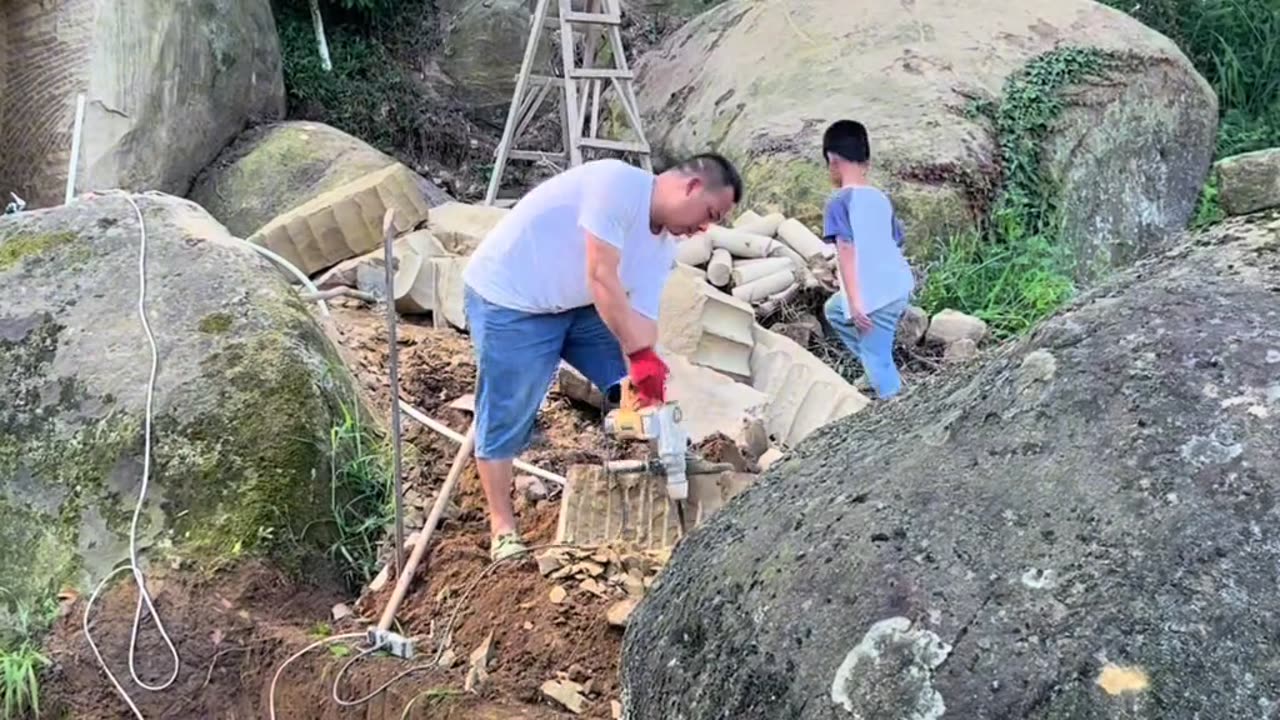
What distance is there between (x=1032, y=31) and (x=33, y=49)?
6008 mm

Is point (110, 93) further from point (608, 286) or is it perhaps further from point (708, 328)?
point (608, 286)

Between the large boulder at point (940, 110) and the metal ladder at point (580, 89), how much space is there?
381 millimetres

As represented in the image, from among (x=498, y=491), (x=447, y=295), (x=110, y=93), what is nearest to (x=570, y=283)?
(x=498, y=491)

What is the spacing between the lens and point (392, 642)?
3355 mm

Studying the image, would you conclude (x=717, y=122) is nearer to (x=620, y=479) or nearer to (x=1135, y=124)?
(x=1135, y=124)

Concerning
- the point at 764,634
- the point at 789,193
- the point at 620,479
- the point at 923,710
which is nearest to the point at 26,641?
the point at 620,479

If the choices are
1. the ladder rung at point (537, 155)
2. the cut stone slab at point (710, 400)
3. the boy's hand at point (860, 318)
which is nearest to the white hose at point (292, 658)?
the cut stone slab at point (710, 400)

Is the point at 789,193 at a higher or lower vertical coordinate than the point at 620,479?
lower

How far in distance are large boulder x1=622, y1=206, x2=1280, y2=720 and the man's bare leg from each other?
152 cm

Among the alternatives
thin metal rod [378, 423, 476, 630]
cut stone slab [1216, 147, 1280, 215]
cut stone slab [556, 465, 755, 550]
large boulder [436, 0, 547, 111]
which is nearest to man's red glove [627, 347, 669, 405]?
cut stone slab [556, 465, 755, 550]

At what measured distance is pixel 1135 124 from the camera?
8070mm

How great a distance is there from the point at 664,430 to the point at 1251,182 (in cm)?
165

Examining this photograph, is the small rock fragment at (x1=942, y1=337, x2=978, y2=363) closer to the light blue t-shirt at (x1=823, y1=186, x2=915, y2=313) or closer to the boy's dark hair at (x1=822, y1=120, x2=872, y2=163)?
the light blue t-shirt at (x1=823, y1=186, x2=915, y2=313)

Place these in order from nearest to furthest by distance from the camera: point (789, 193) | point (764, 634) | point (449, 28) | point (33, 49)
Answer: point (764, 634)
point (789, 193)
point (33, 49)
point (449, 28)
